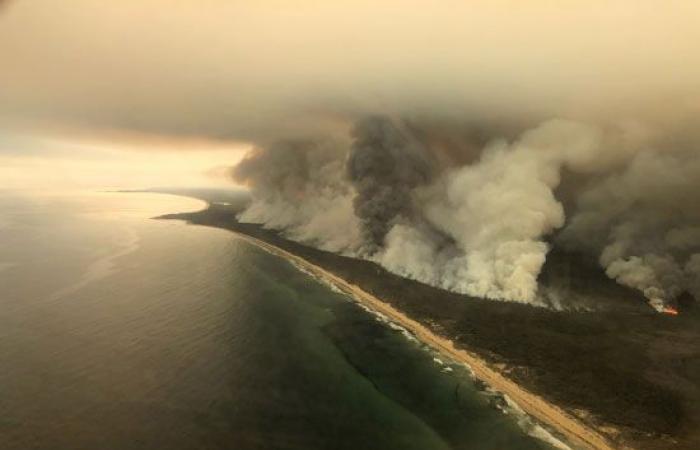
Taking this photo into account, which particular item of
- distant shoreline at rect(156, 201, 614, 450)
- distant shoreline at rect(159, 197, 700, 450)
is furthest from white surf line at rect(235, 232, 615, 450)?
distant shoreline at rect(159, 197, 700, 450)

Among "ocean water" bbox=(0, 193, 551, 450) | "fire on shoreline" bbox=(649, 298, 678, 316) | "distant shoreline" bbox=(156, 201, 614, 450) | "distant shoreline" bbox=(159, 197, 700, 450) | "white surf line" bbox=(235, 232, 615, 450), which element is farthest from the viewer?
"fire on shoreline" bbox=(649, 298, 678, 316)

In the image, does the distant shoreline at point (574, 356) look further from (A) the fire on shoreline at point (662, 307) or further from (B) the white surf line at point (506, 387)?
(A) the fire on shoreline at point (662, 307)

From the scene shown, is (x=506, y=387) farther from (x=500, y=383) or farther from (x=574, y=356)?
(x=574, y=356)

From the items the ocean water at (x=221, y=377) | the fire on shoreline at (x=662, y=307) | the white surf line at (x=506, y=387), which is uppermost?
the fire on shoreline at (x=662, y=307)

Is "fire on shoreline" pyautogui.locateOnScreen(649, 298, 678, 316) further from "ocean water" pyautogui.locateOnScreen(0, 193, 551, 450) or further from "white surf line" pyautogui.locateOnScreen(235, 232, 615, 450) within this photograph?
"ocean water" pyautogui.locateOnScreen(0, 193, 551, 450)

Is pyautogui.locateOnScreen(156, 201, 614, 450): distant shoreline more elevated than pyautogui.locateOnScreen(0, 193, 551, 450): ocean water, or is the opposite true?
pyautogui.locateOnScreen(156, 201, 614, 450): distant shoreline

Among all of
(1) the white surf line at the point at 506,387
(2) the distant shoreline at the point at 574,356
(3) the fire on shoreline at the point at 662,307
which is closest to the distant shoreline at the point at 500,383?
(1) the white surf line at the point at 506,387

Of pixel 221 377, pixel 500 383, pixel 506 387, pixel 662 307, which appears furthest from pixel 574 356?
pixel 221 377
